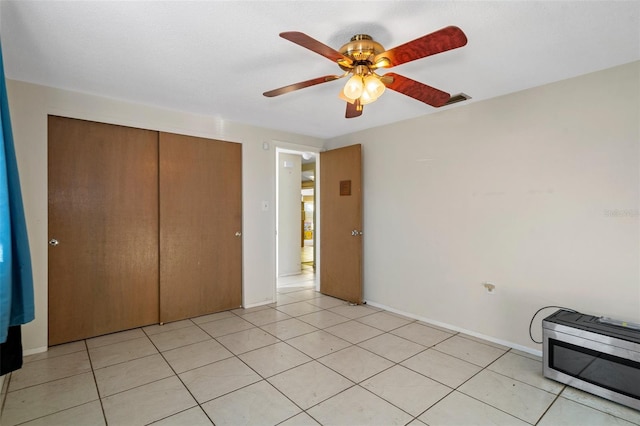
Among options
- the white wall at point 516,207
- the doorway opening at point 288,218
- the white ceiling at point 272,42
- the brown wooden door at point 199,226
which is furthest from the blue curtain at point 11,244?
the doorway opening at point 288,218

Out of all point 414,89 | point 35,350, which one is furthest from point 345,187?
point 35,350

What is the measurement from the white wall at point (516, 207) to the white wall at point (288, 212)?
234cm

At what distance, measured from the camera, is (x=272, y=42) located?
206 centimetres

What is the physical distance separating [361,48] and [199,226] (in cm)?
284

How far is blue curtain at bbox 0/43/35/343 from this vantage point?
129 cm

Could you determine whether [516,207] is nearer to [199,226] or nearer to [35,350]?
[199,226]

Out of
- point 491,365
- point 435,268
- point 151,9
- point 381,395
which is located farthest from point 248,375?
point 151,9

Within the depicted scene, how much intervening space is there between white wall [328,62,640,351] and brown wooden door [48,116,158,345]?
109 inches

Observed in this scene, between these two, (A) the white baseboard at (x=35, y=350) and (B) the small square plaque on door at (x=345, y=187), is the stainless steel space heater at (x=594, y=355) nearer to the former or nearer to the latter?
(B) the small square plaque on door at (x=345, y=187)

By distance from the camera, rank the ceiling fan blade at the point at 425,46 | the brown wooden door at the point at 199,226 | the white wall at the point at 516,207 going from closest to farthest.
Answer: the ceiling fan blade at the point at 425,46 → the white wall at the point at 516,207 → the brown wooden door at the point at 199,226

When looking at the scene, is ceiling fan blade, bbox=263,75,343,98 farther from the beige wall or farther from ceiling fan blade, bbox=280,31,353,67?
the beige wall

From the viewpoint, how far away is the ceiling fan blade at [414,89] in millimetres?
1964

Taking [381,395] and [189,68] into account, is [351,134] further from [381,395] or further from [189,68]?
[381,395]

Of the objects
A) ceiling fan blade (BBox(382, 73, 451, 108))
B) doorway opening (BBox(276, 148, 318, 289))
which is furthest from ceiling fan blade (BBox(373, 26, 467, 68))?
doorway opening (BBox(276, 148, 318, 289))
